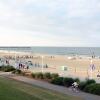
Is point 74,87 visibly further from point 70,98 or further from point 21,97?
point 21,97

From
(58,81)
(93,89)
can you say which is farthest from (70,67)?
(93,89)

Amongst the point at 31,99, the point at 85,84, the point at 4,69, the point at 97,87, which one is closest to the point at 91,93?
the point at 97,87

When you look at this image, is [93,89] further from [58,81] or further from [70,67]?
[70,67]

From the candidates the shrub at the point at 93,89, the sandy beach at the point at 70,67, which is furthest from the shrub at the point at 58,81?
the sandy beach at the point at 70,67

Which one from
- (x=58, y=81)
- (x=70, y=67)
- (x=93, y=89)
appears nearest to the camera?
(x=93, y=89)

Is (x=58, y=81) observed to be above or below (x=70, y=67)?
above

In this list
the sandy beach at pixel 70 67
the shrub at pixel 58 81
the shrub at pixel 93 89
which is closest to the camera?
the shrub at pixel 93 89

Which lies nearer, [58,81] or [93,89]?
[93,89]

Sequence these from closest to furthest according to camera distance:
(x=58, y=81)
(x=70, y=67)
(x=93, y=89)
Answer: (x=93, y=89), (x=58, y=81), (x=70, y=67)

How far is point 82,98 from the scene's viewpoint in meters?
14.1

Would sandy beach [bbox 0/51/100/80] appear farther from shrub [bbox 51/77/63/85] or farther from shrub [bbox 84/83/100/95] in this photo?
shrub [bbox 84/83/100/95]

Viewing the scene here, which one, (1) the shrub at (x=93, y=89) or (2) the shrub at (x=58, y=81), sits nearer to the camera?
(1) the shrub at (x=93, y=89)

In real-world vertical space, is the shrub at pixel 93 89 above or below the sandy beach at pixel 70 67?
above

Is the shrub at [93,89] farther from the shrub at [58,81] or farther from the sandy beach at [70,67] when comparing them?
the sandy beach at [70,67]
